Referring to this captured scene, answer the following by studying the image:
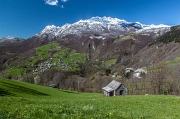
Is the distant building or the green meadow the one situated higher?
the green meadow

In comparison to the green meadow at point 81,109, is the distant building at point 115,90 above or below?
below

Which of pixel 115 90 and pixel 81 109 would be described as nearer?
pixel 81 109

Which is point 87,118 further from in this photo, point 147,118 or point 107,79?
point 107,79

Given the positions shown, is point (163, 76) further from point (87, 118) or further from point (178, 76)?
point (87, 118)

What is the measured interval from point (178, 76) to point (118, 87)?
31.9 m

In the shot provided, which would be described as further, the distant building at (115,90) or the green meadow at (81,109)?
the distant building at (115,90)

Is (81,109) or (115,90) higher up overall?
(81,109)

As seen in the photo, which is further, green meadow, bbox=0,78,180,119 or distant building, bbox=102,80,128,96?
distant building, bbox=102,80,128,96

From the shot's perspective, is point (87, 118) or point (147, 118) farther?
point (147, 118)

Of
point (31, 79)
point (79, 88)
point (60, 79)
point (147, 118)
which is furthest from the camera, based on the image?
point (60, 79)

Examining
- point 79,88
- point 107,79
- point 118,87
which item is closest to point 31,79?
point 79,88

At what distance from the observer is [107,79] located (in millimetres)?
138750

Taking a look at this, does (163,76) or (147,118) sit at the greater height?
(163,76)

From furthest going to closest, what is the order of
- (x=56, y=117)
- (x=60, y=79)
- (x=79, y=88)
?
(x=60, y=79), (x=79, y=88), (x=56, y=117)
